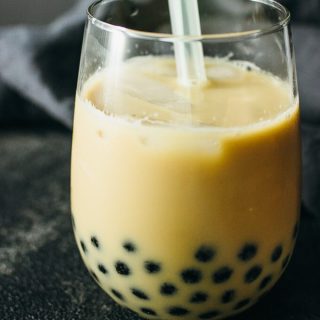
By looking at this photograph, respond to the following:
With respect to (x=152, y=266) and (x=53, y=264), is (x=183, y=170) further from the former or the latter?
(x=53, y=264)

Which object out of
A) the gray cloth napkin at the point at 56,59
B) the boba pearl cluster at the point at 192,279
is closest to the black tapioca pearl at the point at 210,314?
the boba pearl cluster at the point at 192,279

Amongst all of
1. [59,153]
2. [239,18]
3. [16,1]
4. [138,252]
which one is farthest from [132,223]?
[16,1]

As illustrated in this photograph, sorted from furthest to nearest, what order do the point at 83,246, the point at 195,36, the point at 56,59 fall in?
the point at 56,59 < the point at 83,246 < the point at 195,36

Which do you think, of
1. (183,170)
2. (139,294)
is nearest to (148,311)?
(139,294)

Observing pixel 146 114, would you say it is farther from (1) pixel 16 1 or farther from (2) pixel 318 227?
(1) pixel 16 1

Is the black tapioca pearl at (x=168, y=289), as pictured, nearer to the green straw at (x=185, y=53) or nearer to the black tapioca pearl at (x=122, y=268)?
the black tapioca pearl at (x=122, y=268)

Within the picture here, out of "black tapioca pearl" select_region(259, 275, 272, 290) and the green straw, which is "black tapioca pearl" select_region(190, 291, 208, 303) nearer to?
"black tapioca pearl" select_region(259, 275, 272, 290)

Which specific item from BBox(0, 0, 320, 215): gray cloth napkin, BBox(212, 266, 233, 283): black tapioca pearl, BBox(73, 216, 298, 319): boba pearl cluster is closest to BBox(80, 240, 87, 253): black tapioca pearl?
BBox(73, 216, 298, 319): boba pearl cluster
